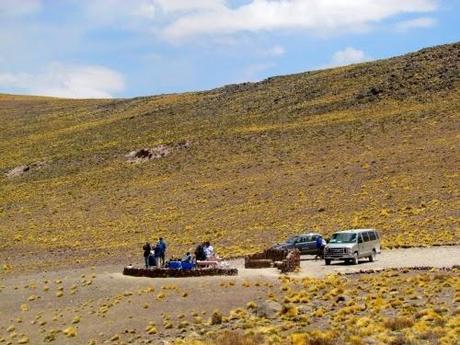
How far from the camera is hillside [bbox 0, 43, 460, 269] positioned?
54656 mm

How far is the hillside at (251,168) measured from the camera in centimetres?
5466

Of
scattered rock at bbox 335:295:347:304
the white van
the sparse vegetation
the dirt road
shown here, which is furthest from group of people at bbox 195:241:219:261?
scattered rock at bbox 335:295:347:304

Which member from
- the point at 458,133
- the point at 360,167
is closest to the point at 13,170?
the point at 360,167

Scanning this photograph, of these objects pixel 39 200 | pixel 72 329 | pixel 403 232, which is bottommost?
→ pixel 72 329

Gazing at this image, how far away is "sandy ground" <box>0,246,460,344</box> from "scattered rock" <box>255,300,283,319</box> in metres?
1.48

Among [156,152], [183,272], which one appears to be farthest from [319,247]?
[156,152]

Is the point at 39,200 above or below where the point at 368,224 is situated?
above

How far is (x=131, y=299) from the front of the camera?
99.9ft

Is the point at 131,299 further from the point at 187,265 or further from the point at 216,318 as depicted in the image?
the point at 216,318

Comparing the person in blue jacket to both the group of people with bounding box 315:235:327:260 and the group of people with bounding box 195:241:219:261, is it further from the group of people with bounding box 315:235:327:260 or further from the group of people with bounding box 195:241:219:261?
the group of people with bounding box 195:241:219:261

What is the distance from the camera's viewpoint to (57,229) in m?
64.0

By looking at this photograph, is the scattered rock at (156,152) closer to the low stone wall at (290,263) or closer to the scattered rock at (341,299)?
the low stone wall at (290,263)

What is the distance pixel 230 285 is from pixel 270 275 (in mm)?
3239

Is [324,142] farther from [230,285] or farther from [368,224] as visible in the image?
[230,285]
